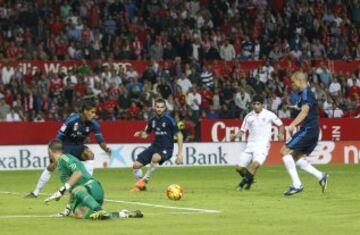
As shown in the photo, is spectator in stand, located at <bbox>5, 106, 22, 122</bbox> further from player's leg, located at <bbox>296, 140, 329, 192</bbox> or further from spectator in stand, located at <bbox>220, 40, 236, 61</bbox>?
player's leg, located at <bbox>296, 140, 329, 192</bbox>

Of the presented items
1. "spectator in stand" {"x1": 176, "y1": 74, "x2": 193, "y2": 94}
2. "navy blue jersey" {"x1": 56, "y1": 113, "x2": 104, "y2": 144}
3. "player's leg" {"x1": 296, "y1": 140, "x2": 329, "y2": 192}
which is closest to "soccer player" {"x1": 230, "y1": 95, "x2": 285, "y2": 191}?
"player's leg" {"x1": 296, "y1": 140, "x2": 329, "y2": 192}

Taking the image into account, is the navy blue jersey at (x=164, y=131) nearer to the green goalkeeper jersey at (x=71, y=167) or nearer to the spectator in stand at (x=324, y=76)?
the green goalkeeper jersey at (x=71, y=167)

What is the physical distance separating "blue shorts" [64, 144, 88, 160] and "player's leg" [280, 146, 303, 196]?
387cm

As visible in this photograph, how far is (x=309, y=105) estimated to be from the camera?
19.6m

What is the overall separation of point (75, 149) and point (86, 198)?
18.2ft

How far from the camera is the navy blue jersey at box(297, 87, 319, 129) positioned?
64.2 feet

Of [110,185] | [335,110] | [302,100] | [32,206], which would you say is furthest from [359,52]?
[32,206]

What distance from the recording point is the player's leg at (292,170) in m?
19.8

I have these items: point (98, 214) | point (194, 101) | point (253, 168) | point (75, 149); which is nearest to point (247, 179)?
point (253, 168)

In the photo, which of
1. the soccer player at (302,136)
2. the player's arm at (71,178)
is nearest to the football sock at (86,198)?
the player's arm at (71,178)

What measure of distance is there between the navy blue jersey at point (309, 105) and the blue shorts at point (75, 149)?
4.26m

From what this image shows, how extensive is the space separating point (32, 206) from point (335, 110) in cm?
2187

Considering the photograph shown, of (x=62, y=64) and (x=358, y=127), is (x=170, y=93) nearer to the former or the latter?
(x=62, y=64)

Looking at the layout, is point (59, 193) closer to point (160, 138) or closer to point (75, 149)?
point (75, 149)
